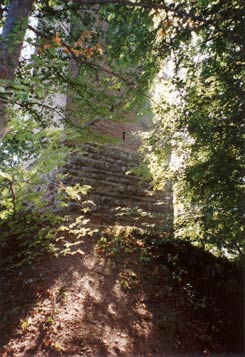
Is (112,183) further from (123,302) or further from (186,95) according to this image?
(123,302)

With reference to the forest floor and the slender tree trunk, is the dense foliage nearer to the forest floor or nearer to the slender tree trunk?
the slender tree trunk

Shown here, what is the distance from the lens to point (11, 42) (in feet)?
10.0

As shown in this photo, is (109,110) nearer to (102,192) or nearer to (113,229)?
(113,229)

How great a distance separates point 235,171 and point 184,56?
2.11 m

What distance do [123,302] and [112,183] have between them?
3820mm

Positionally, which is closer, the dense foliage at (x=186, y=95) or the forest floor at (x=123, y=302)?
the forest floor at (x=123, y=302)

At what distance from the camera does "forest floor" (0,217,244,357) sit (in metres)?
3.52

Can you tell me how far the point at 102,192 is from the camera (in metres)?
7.34

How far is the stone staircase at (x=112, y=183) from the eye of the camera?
716 cm

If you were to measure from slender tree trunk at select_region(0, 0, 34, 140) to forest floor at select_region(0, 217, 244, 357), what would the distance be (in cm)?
239

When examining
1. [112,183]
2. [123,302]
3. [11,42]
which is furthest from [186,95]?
[112,183]

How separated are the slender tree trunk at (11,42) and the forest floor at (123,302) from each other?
7.83 ft

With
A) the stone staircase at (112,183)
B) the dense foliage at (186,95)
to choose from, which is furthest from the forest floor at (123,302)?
the stone staircase at (112,183)

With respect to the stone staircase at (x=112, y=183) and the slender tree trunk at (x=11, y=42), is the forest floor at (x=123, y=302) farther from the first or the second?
the slender tree trunk at (x=11, y=42)
